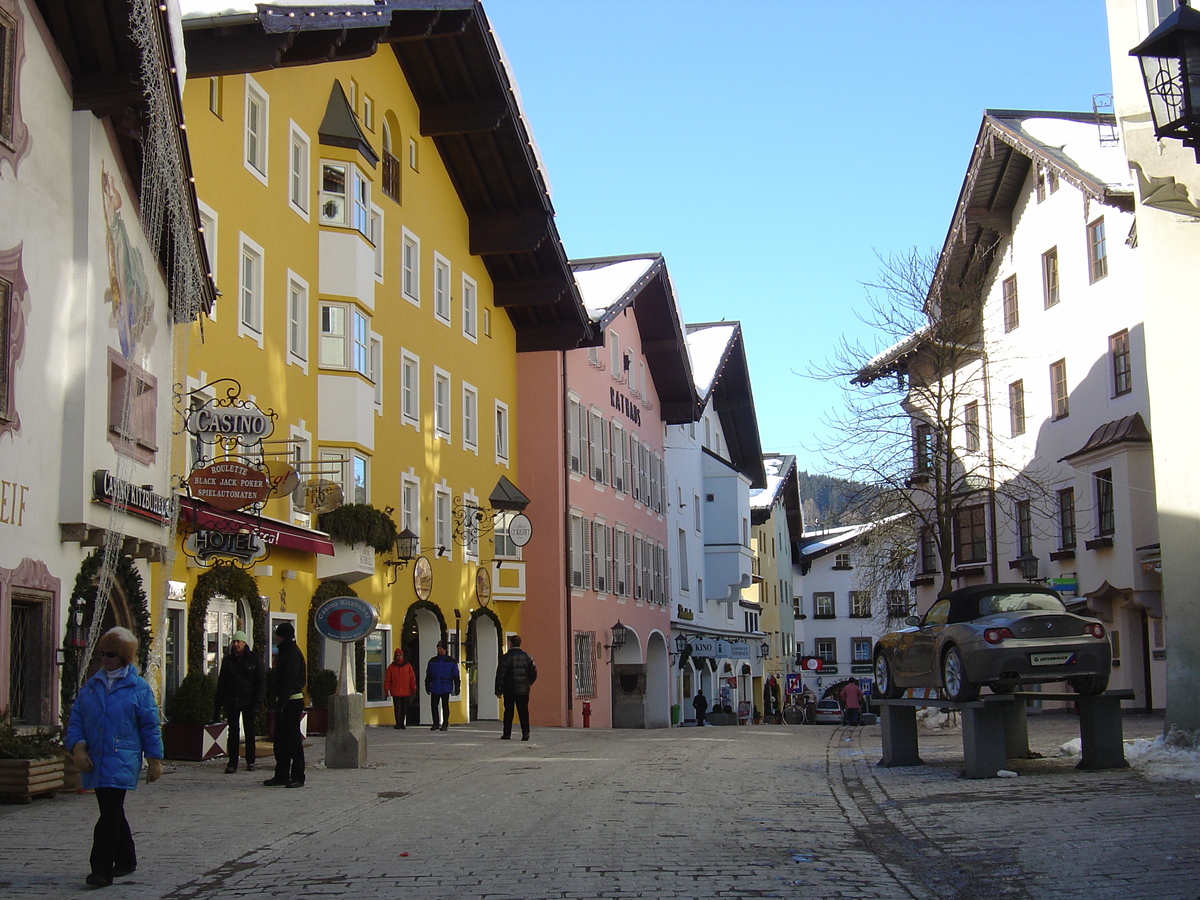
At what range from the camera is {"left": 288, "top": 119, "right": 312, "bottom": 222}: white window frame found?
2728 centimetres

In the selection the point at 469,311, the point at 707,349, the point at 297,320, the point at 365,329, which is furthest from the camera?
the point at 707,349

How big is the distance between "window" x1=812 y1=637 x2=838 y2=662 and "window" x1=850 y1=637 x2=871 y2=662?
3.48 ft

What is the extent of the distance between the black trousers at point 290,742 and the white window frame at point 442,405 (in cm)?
1887

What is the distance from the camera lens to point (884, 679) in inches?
731

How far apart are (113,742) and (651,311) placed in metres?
41.7

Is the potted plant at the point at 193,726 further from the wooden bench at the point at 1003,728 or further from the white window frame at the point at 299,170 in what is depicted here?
the white window frame at the point at 299,170

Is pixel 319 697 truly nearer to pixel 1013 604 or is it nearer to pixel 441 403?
pixel 441 403

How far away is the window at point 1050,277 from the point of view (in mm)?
37734

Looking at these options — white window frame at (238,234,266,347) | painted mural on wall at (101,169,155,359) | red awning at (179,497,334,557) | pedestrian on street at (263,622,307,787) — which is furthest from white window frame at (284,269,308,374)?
pedestrian on street at (263,622,307,787)

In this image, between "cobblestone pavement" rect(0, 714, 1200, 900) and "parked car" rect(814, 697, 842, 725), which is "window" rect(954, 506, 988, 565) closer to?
"cobblestone pavement" rect(0, 714, 1200, 900)

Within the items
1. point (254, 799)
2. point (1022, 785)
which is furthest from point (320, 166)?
point (1022, 785)

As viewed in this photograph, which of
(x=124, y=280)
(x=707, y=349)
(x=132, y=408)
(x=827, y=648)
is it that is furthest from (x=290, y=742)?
(x=827, y=648)

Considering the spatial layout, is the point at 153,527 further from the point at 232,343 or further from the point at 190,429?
the point at 232,343

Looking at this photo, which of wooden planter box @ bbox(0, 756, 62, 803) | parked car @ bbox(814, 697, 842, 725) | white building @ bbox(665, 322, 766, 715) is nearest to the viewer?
wooden planter box @ bbox(0, 756, 62, 803)
